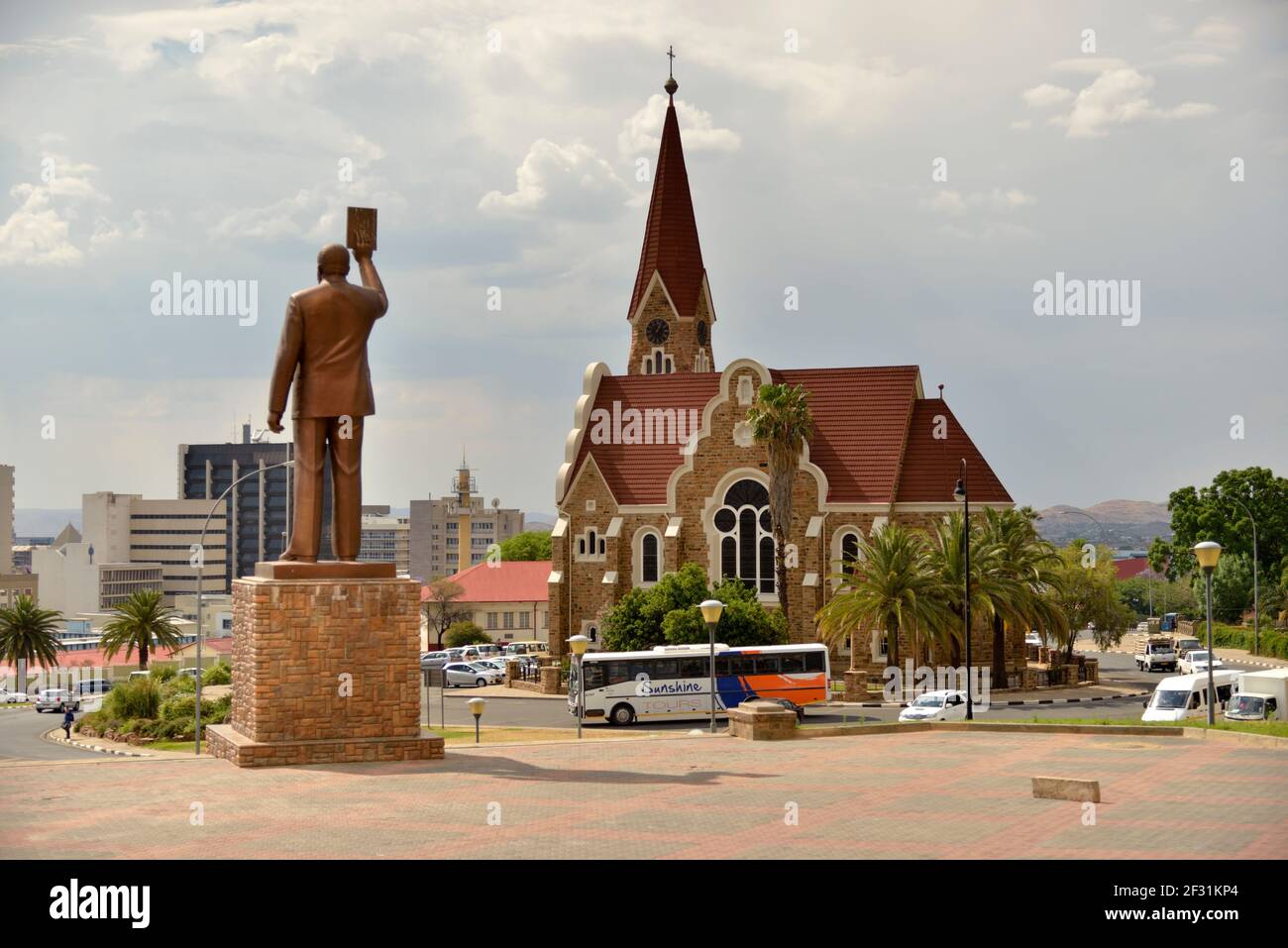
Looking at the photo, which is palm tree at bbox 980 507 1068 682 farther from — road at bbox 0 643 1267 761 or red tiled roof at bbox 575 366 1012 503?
red tiled roof at bbox 575 366 1012 503

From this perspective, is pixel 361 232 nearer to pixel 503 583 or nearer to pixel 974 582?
pixel 974 582

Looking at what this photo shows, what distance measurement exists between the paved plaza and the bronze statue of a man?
3.64 meters

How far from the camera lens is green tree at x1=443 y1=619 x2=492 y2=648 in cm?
8544

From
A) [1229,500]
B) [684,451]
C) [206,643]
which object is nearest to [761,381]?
[684,451]

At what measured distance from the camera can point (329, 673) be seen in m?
18.1

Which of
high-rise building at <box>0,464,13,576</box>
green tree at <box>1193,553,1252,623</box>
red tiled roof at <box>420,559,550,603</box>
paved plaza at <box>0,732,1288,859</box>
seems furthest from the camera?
high-rise building at <box>0,464,13,576</box>

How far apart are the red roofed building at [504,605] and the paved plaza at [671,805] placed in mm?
74998

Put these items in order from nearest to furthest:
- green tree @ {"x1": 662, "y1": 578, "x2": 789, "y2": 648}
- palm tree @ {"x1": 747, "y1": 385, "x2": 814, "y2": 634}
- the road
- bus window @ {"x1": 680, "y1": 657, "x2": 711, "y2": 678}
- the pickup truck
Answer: the road, bus window @ {"x1": 680, "y1": 657, "x2": 711, "y2": 678}, green tree @ {"x1": 662, "y1": 578, "x2": 789, "y2": 648}, palm tree @ {"x1": 747, "y1": 385, "x2": 814, "y2": 634}, the pickup truck

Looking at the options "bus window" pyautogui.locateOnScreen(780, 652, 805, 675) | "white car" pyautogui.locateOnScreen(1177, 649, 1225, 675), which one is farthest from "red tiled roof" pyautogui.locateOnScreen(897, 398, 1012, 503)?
"bus window" pyautogui.locateOnScreen(780, 652, 805, 675)

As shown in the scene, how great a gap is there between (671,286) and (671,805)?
55961 millimetres

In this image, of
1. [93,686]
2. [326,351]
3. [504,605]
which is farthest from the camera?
[504,605]

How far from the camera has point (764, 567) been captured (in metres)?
55.8

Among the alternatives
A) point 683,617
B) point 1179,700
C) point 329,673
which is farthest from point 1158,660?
point 329,673

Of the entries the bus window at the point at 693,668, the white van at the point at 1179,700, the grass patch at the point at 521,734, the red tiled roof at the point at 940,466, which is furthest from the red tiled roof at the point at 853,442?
the white van at the point at 1179,700
